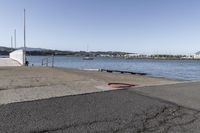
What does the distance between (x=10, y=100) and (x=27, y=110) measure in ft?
4.45

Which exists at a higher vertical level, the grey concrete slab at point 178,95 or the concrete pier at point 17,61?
the concrete pier at point 17,61

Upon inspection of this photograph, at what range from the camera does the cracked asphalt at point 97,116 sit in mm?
5293

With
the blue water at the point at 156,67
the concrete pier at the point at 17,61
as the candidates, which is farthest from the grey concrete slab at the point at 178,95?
the blue water at the point at 156,67

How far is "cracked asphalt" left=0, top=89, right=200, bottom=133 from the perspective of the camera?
5293 mm

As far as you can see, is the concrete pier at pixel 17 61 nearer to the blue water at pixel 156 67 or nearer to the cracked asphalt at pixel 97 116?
the blue water at pixel 156 67

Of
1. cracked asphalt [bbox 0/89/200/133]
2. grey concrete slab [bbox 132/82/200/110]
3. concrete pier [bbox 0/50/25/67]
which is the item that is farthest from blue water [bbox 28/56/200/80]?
cracked asphalt [bbox 0/89/200/133]

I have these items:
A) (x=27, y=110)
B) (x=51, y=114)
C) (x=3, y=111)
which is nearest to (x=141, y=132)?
(x=51, y=114)

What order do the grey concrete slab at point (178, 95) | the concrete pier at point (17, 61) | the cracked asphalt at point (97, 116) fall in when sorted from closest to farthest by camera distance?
the cracked asphalt at point (97, 116) → the grey concrete slab at point (178, 95) → the concrete pier at point (17, 61)

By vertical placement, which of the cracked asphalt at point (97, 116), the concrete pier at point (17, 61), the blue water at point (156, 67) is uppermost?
the concrete pier at point (17, 61)

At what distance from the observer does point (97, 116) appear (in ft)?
20.1

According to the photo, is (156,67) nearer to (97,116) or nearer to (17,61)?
(17,61)

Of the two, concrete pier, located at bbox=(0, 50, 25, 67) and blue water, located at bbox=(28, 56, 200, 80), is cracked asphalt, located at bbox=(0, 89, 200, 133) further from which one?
blue water, located at bbox=(28, 56, 200, 80)

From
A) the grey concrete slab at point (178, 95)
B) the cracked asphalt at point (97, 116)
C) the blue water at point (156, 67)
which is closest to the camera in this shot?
the cracked asphalt at point (97, 116)

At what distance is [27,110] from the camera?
644cm
